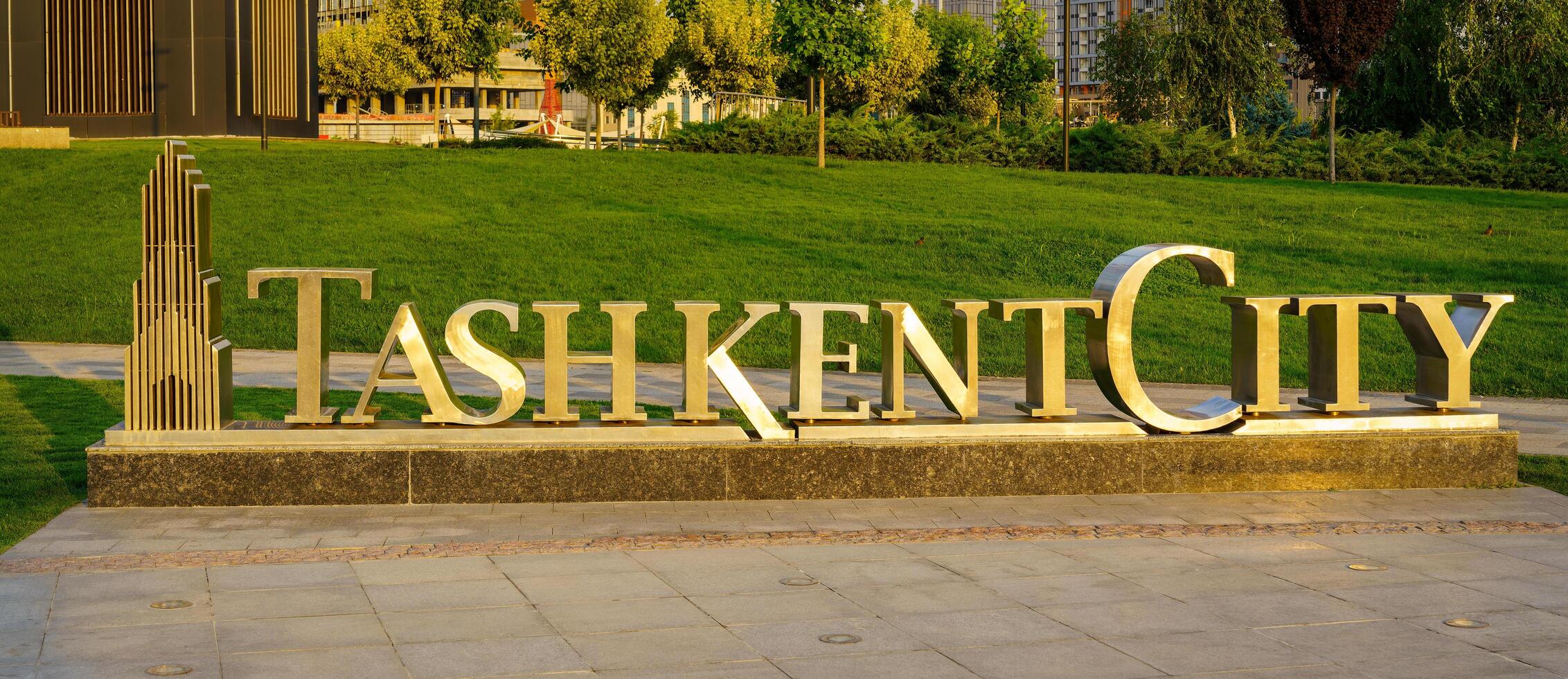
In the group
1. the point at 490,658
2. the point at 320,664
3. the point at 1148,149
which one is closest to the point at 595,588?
the point at 490,658

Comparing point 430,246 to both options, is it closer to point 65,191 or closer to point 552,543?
point 65,191

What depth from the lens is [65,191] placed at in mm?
28109

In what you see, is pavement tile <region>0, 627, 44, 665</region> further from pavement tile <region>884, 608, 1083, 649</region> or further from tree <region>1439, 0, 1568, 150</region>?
tree <region>1439, 0, 1568, 150</region>

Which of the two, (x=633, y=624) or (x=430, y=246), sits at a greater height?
(x=430, y=246)

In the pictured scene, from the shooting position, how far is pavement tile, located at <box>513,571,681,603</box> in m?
7.28

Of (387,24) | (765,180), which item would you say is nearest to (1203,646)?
(765,180)

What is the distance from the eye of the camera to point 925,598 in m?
7.34

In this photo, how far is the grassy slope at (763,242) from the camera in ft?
64.3

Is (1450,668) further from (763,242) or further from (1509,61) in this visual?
(1509,61)

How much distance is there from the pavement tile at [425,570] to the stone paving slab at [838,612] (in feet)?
0.06

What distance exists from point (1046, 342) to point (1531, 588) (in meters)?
3.67

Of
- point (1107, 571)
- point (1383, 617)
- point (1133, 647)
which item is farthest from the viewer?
point (1107, 571)

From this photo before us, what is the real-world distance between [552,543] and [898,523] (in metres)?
2.22

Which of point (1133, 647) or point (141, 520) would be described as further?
point (141, 520)
